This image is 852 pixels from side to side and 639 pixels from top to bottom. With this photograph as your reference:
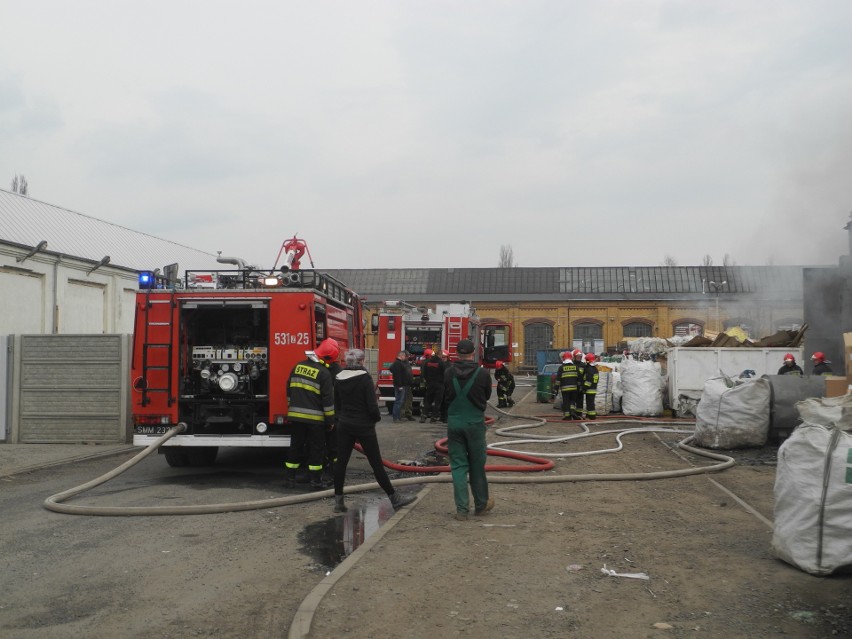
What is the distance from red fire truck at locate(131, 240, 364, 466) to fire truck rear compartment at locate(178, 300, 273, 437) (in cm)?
1

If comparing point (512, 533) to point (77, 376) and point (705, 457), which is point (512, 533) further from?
point (77, 376)

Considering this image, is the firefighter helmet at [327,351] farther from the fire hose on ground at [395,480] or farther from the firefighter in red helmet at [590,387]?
the firefighter in red helmet at [590,387]

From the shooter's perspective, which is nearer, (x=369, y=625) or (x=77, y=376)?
(x=369, y=625)

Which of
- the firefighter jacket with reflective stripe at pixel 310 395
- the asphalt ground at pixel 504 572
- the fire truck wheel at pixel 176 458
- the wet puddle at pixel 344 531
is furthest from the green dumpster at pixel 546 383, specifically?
the wet puddle at pixel 344 531

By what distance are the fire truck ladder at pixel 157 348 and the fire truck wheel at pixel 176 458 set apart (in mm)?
1220

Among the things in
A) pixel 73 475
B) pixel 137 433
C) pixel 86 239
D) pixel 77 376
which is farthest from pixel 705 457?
pixel 86 239

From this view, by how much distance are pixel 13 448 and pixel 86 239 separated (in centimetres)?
1302

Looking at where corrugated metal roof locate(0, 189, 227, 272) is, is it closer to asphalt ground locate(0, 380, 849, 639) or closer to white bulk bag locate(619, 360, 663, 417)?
white bulk bag locate(619, 360, 663, 417)

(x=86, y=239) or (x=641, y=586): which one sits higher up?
(x=86, y=239)

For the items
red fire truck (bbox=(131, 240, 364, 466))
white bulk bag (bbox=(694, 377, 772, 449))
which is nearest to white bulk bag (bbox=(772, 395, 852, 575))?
red fire truck (bbox=(131, 240, 364, 466))

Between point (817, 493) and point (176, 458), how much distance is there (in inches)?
331

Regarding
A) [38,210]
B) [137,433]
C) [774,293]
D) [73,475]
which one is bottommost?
[73,475]

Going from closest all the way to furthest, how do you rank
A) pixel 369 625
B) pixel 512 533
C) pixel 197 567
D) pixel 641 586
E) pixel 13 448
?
pixel 369 625
pixel 641 586
pixel 197 567
pixel 512 533
pixel 13 448

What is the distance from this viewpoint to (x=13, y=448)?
13023mm
